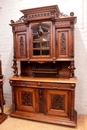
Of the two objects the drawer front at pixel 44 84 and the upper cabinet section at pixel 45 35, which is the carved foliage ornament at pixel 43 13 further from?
the drawer front at pixel 44 84

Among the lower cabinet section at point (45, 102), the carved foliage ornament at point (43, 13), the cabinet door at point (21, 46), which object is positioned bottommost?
the lower cabinet section at point (45, 102)

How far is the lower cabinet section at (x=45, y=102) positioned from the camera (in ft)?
7.28

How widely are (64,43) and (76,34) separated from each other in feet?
1.54

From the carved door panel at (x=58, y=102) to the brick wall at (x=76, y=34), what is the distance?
52 cm

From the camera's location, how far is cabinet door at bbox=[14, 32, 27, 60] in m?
2.45

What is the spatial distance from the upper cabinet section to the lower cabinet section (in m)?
0.54

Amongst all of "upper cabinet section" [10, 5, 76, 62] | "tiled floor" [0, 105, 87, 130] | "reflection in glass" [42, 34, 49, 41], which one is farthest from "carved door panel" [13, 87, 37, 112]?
"reflection in glass" [42, 34, 49, 41]

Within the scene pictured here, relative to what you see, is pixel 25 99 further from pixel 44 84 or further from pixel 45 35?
pixel 45 35

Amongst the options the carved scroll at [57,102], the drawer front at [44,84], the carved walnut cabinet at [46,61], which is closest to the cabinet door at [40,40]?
the carved walnut cabinet at [46,61]

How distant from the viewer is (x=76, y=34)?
253cm

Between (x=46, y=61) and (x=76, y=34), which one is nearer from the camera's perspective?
(x=46, y=61)

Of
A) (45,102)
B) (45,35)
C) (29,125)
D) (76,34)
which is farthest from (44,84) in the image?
(76,34)

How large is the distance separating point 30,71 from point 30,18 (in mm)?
1143

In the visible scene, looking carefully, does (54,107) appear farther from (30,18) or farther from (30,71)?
(30,18)
